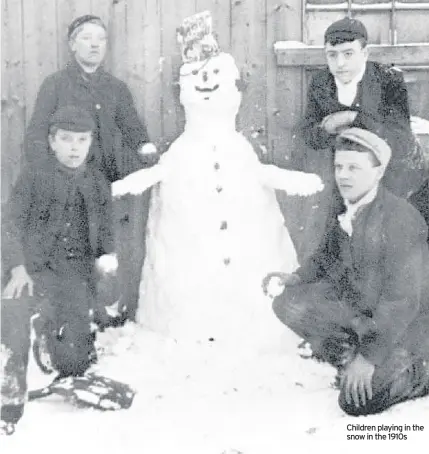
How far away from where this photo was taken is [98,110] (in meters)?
2.83

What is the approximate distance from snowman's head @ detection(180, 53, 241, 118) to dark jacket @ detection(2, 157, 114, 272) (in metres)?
0.43

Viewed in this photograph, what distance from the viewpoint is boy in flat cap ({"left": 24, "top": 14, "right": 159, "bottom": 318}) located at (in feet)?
9.14

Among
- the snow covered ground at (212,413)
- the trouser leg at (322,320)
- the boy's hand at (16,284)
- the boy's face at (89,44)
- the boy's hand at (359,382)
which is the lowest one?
the snow covered ground at (212,413)

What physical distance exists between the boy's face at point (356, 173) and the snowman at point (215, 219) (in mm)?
222

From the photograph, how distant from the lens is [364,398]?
2.44 meters

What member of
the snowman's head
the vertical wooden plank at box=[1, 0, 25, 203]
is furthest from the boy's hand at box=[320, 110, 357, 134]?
the vertical wooden plank at box=[1, 0, 25, 203]

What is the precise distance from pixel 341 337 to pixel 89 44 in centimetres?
123

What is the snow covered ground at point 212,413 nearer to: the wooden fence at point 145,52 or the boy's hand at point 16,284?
the boy's hand at point 16,284

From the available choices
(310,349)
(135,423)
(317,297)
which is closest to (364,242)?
(317,297)

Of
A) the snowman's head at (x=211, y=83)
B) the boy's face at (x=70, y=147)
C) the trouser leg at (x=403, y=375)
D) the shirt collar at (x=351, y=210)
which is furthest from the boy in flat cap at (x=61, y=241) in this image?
the trouser leg at (x=403, y=375)

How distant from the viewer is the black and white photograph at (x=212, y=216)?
2.51 m

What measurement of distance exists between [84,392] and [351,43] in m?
1.37

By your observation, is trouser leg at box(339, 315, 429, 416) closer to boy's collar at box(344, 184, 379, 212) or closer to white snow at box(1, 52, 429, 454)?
white snow at box(1, 52, 429, 454)

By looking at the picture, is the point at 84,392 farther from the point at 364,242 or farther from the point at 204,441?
the point at 364,242
